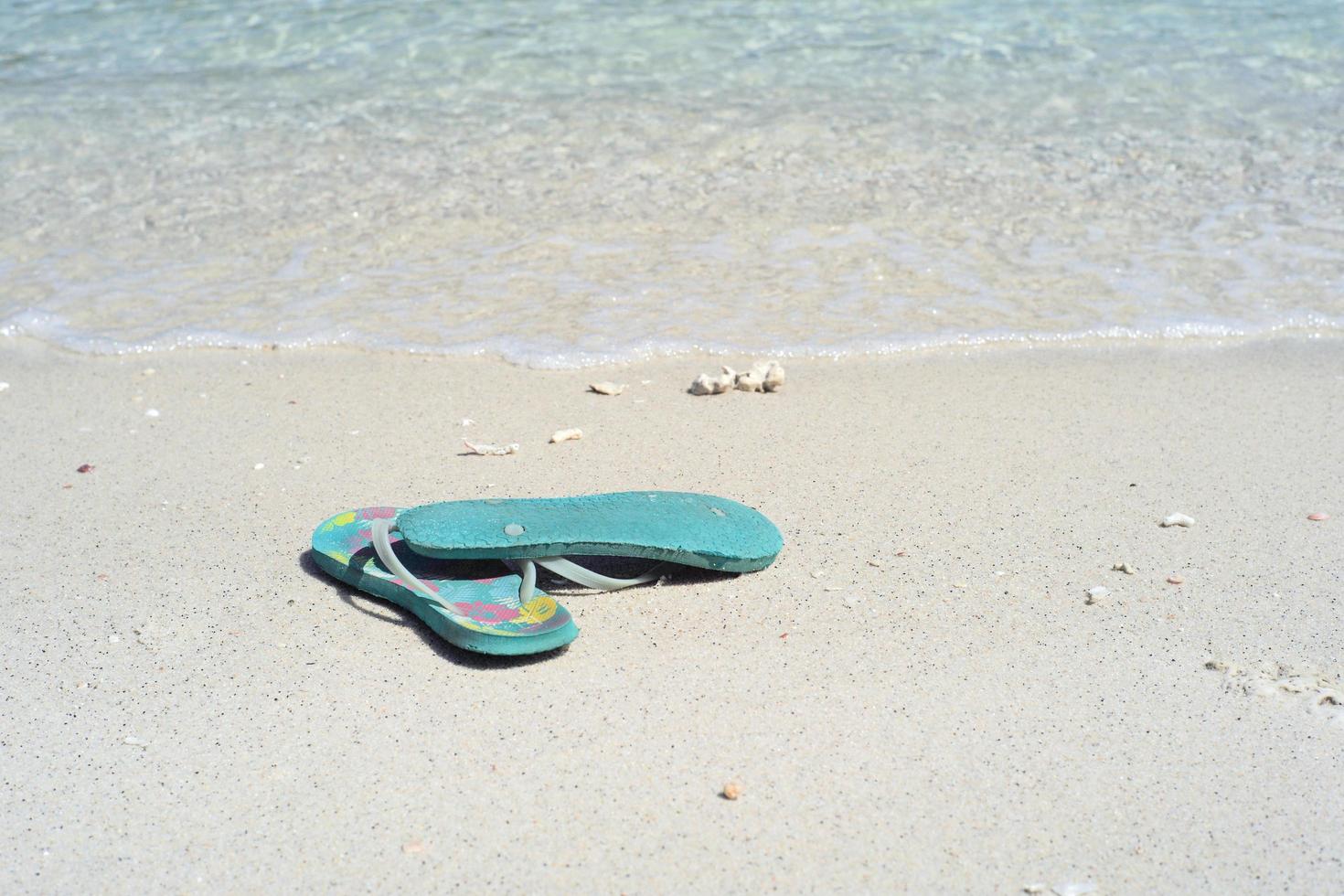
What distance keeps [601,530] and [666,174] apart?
3159mm

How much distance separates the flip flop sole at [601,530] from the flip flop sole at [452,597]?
7cm

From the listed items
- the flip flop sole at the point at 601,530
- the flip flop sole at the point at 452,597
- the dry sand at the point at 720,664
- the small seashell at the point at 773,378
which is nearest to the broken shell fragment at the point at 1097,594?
the dry sand at the point at 720,664

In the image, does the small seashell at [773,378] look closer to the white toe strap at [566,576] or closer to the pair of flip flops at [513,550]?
the pair of flip flops at [513,550]

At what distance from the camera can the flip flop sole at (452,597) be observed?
6.75 feet

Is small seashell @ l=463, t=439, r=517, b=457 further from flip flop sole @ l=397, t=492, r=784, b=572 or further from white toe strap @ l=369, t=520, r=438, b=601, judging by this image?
white toe strap @ l=369, t=520, r=438, b=601

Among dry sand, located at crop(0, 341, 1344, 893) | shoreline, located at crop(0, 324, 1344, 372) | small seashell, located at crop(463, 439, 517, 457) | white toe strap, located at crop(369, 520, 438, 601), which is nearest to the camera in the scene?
dry sand, located at crop(0, 341, 1344, 893)

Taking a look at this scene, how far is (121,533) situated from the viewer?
8.44ft

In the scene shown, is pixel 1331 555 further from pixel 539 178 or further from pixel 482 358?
pixel 539 178

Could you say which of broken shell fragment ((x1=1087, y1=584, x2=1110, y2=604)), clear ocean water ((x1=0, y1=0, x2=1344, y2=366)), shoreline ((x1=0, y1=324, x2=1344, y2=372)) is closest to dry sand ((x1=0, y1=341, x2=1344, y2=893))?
broken shell fragment ((x1=1087, y1=584, x2=1110, y2=604))

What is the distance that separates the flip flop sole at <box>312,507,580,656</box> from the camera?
2.06 metres

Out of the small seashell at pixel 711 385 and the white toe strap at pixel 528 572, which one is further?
the small seashell at pixel 711 385

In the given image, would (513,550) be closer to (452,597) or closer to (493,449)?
(452,597)

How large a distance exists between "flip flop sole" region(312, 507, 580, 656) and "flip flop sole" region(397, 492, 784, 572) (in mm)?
72

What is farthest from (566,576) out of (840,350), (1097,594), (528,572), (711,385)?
(840,350)
